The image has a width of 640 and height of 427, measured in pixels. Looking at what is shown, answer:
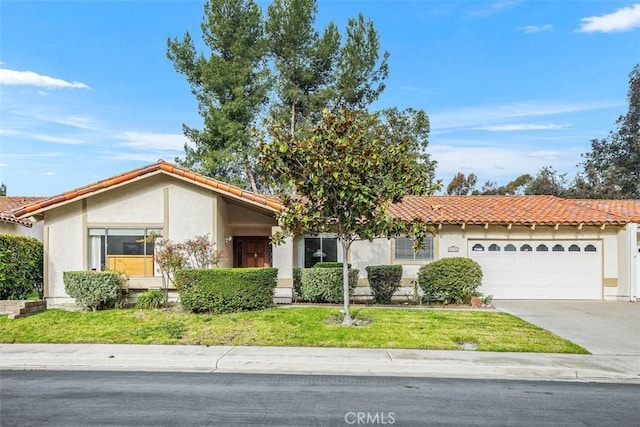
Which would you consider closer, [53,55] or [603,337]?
[603,337]

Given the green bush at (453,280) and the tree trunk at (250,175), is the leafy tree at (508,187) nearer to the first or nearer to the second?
the tree trunk at (250,175)

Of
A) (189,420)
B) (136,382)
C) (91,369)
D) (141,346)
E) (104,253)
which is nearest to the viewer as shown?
(189,420)

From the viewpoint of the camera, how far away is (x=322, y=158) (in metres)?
10.9

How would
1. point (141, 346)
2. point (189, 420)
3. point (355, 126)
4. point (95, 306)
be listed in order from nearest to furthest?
point (189, 420)
point (141, 346)
point (355, 126)
point (95, 306)

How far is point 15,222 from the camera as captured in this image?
19.6m

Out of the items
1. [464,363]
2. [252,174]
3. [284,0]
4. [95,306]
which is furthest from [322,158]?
[284,0]

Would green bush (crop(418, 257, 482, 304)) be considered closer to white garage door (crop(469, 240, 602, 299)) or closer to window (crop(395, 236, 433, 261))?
window (crop(395, 236, 433, 261))

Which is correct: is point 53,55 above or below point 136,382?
above

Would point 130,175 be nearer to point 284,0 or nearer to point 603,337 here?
point 603,337

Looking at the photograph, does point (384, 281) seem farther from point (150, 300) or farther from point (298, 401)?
point (298, 401)

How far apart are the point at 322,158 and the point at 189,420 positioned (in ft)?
20.9

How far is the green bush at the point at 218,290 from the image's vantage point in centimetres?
1311

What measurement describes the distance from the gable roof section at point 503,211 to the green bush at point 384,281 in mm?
2747

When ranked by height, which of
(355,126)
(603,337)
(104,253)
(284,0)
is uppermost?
(284,0)
